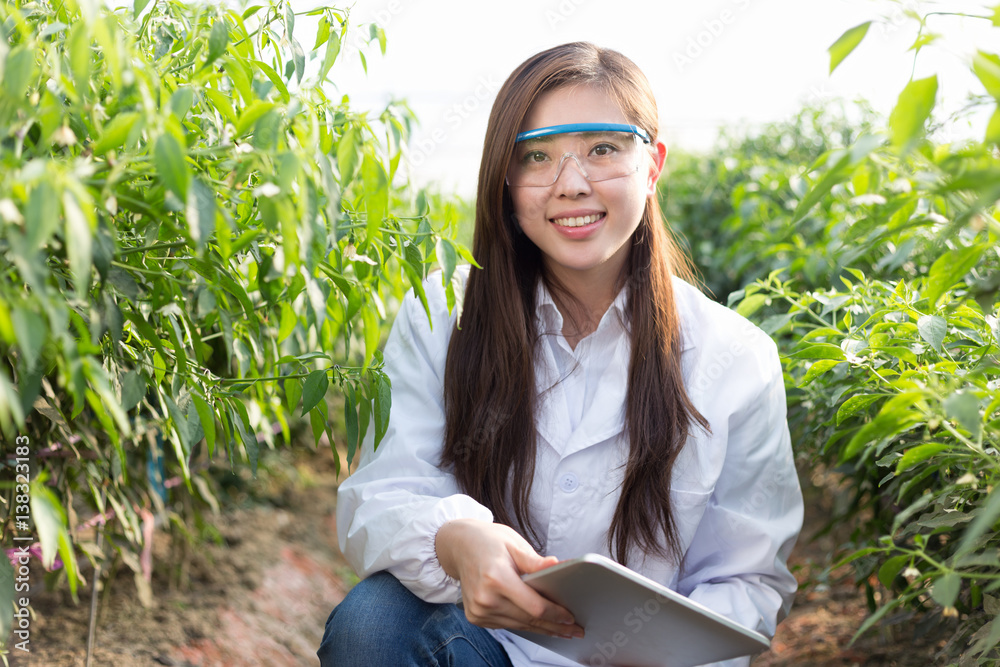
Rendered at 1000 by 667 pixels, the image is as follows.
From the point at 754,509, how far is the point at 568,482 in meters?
0.34

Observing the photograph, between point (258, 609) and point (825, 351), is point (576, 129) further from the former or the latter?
point (258, 609)

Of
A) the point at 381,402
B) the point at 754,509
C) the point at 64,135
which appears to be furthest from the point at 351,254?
the point at 754,509

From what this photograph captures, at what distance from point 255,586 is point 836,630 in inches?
63.2

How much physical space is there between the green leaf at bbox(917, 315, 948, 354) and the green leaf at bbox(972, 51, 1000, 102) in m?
0.51

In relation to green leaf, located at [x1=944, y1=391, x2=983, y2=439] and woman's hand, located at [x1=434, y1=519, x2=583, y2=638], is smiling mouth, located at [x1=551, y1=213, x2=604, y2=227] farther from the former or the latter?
green leaf, located at [x1=944, y1=391, x2=983, y2=439]

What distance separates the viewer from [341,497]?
1390 mm

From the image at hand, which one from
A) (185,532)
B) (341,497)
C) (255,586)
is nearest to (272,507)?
(255,586)

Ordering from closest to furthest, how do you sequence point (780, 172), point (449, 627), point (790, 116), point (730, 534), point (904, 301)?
1. point (904, 301)
2. point (449, 627)
3. point (730, 534)
4. point (780, 172)
5. point (790, 116)

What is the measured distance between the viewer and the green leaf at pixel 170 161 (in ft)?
2.16

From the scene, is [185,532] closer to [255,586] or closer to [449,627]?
[255,586]

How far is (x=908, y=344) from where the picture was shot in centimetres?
117

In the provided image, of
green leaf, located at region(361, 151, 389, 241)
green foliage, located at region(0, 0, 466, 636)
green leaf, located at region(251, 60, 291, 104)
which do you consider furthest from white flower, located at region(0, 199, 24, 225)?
green leaf, located at region(251, 60, 291, 104)
